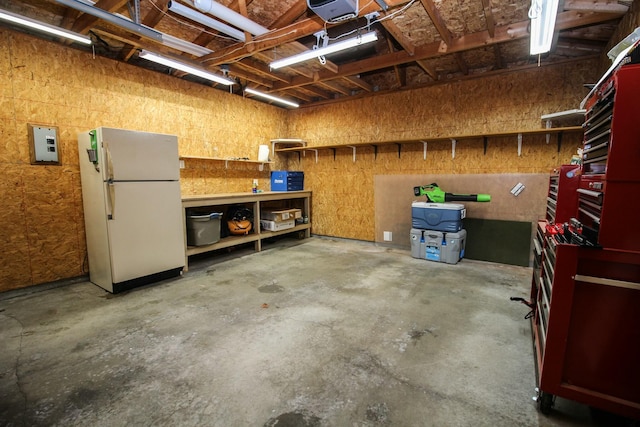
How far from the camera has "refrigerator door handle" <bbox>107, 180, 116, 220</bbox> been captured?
306 cm

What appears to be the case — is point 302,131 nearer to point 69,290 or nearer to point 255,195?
point 255,195

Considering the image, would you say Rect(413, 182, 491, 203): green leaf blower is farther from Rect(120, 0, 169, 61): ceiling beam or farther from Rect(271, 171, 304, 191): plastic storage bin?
Rect(120, 0, 169, 61): ceiling beam

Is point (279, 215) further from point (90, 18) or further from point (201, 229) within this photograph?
point (90, 18)

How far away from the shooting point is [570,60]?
3752mm

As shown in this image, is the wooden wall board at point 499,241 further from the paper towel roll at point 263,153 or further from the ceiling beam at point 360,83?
the paper towel roll at point 263,153

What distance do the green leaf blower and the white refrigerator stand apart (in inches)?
138

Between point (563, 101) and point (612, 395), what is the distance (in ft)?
12.7

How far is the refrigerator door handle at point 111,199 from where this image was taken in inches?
120

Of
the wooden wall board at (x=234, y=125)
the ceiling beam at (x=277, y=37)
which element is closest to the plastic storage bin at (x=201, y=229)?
the wooden wall board at (x=234, y=125)

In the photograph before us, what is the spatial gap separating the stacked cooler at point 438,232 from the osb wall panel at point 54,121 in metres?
4.00

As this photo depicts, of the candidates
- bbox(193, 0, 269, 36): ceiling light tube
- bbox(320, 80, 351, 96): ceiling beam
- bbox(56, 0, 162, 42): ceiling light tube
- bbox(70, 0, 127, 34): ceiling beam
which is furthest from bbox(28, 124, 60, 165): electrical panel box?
bbox(320, 80, 351, 96): ceiling beam

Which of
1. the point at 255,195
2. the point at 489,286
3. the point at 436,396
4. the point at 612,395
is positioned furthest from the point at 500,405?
the point at 255,195

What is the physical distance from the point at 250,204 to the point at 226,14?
10.7 ft

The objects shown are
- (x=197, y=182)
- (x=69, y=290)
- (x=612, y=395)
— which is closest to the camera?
(x=612, y=395)
